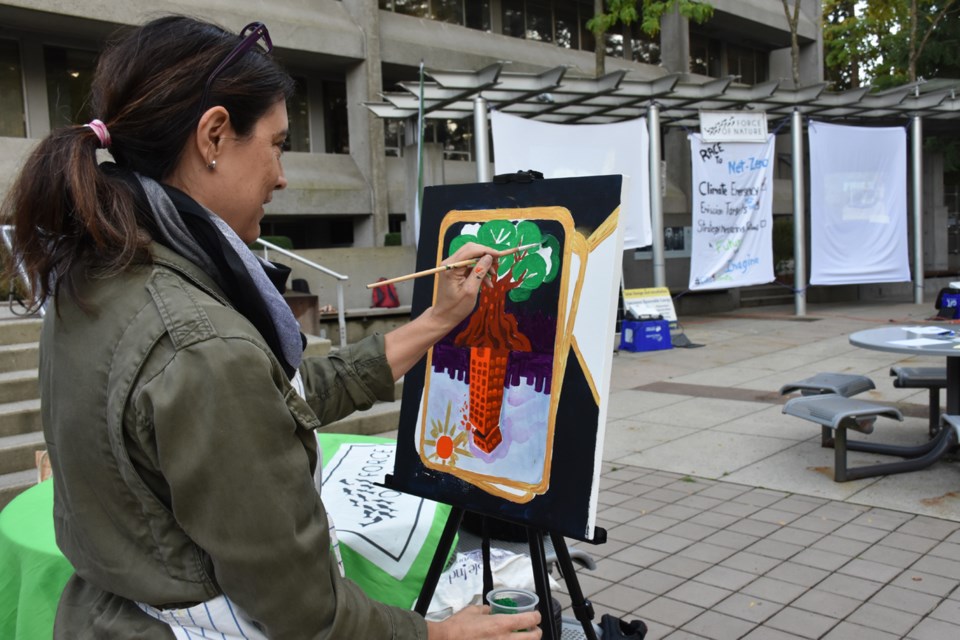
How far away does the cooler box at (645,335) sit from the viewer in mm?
11172

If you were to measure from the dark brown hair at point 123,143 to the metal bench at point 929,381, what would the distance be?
5.62 meters

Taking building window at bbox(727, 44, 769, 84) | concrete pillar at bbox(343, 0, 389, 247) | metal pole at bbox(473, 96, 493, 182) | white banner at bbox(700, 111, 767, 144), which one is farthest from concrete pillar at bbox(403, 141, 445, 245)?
building window at bbox(727, 44, 769, 84)

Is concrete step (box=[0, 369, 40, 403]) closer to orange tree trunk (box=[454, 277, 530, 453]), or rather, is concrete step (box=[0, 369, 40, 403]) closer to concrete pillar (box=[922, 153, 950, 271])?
orange tree trunk (box=[454, 277, 530, 453])

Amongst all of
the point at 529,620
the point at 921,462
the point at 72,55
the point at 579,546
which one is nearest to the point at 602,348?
the point at 529,620

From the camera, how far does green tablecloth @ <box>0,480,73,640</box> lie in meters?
2.38

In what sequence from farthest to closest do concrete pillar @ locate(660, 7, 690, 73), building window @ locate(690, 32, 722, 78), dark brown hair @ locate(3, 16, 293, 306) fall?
building window @ locate(690, 32, 722, 78) → concrete pillar @ locate(660, 7, 690, 73) → dark brown hair @ locate(3, 16, 293, 306)

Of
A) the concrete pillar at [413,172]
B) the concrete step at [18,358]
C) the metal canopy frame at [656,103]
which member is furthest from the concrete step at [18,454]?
the metal canopy frame at [656,103]

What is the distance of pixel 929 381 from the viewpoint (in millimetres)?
5758

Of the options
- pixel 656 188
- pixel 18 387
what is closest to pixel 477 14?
pixel 656 188

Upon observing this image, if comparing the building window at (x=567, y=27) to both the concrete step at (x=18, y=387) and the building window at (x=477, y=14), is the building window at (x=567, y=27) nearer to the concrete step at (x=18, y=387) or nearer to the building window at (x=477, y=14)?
the building window at (x=477, y=14)

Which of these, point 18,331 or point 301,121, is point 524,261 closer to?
point 18,331

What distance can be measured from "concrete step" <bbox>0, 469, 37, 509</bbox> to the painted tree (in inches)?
148

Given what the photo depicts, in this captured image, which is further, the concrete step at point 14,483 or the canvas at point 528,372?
the concrete step at point 14,483

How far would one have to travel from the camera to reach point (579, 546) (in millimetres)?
4258
